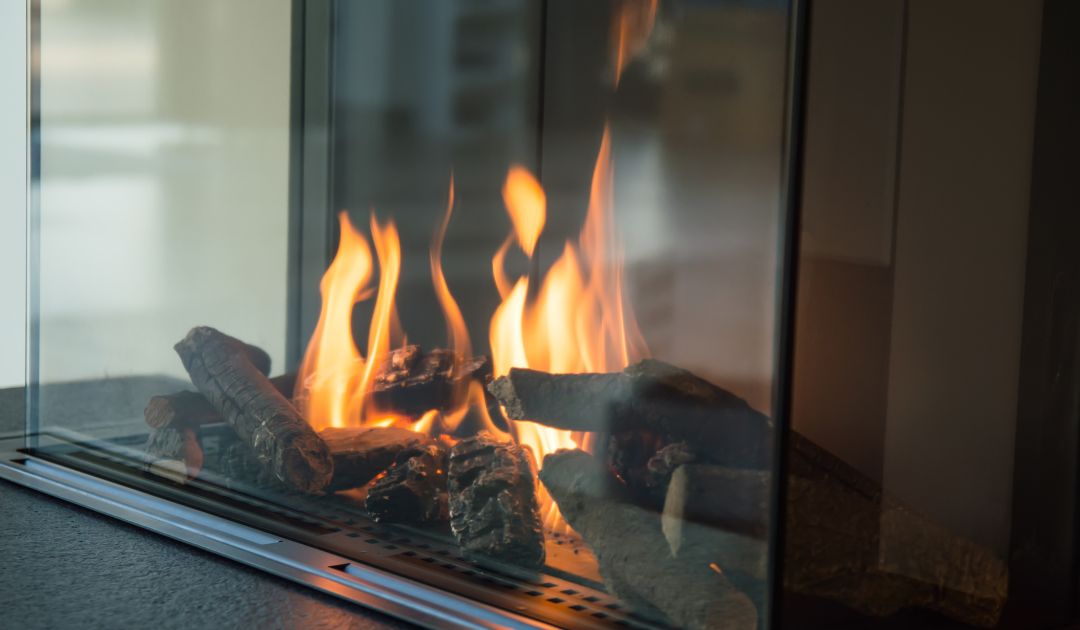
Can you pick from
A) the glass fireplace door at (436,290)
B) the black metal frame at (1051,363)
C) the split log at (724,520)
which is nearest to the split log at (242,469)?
the glass fireplace door at (436,290)

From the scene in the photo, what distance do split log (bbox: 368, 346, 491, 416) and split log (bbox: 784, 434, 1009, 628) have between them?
365mm

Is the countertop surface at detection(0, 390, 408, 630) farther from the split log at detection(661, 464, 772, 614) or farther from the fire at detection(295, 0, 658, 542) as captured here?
the split log at detection(661, 464, 772, 614)

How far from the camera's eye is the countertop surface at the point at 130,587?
1.22m

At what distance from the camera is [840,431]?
105 cm

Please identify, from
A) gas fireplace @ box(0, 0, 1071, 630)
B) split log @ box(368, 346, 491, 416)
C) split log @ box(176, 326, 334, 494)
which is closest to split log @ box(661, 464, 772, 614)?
gas fireplace @ box(0, 0, 1071, 630)

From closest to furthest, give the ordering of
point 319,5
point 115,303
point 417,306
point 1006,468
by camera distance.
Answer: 1. point 1006,468
2. point 417,306
3. point 319,5
4. point 115,303

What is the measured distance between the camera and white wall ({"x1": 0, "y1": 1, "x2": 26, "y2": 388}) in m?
2.90

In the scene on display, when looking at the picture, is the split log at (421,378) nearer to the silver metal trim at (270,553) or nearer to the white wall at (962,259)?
the silver metal trim at (270,553)

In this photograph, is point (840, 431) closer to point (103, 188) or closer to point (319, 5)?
point (319, 5)

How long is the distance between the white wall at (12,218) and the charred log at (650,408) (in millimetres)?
2029

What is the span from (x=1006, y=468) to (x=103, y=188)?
1218 millimetres

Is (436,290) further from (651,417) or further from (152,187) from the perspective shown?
(152,187)

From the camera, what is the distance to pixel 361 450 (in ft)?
4.66

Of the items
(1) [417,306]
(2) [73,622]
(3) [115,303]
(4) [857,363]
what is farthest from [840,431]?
(3) [115,303]
